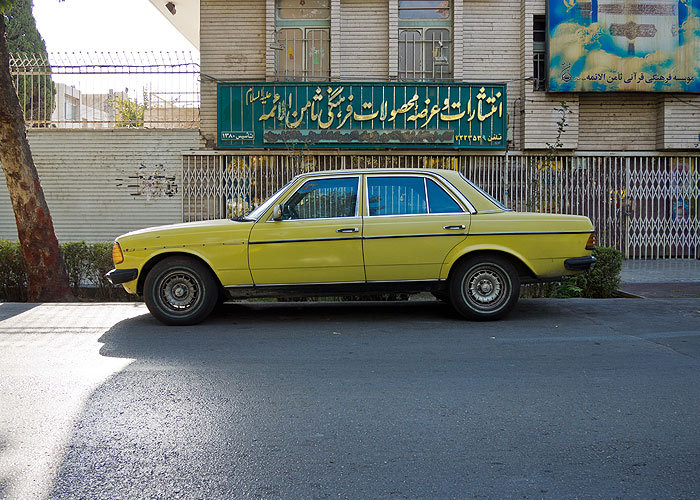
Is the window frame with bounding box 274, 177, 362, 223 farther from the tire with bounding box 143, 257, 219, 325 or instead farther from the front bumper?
the front bumper

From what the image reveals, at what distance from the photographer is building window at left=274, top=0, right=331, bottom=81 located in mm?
17328

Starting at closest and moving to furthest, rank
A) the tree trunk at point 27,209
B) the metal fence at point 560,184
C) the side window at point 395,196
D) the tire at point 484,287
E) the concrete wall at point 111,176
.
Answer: the tire at point 484,287 < the side window at point 395,196 < the tree trunk at point 27,209 < the metal fence at point 560,184 < the concrete wall at point 111,176

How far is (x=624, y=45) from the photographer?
1661cm

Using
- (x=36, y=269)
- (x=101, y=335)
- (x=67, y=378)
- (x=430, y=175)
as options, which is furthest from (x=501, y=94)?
(x=67, y=378)

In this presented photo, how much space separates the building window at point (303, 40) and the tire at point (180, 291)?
1072 centimetres

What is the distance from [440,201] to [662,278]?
699cm

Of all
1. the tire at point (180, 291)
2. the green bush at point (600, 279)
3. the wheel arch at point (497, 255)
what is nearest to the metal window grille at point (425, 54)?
the green bush at point (600, 279)

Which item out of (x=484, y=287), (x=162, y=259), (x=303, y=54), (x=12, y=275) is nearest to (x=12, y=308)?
(x=12, y=275)

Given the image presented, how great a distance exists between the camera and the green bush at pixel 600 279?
10133mm

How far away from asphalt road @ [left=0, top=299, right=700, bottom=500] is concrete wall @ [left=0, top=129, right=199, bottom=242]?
9.64 meters

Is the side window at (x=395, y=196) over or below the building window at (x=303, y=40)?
A: below

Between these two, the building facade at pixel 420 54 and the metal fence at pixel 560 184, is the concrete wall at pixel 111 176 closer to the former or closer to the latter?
the metal fence at pixel 560 184

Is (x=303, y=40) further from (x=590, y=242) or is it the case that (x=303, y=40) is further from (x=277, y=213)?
(x=590, y=242)

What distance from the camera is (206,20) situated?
56.6 ft
